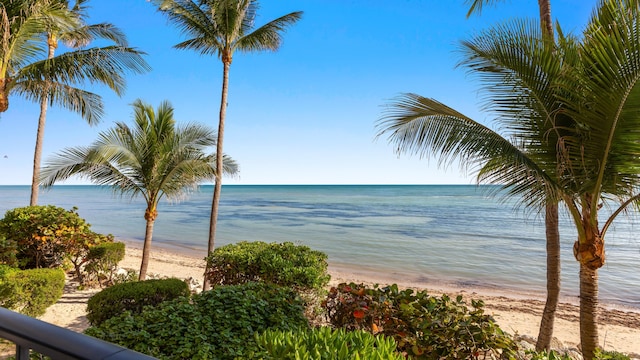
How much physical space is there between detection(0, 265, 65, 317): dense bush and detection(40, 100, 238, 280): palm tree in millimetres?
2628

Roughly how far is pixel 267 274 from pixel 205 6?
299 inches

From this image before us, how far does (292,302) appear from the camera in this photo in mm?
4098

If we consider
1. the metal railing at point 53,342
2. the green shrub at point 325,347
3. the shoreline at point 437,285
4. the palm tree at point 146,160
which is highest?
the palm tree at point 146,160

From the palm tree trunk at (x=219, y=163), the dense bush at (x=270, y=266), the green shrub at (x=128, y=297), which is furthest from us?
the palm tree trunk at (x=219, y=163)

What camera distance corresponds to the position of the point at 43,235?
26.7 feet

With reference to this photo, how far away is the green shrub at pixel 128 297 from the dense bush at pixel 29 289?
1405 millimetres

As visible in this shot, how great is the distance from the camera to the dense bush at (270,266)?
5.81 meters

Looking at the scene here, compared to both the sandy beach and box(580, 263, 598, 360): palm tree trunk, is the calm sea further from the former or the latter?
box(580, 263, 598, 360): palm tree trunk

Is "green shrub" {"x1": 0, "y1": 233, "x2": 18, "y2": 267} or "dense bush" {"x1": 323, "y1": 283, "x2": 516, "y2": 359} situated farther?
"green shrub" {"x1": 0, "y1": 233, "x2": 18, "y2": 267}

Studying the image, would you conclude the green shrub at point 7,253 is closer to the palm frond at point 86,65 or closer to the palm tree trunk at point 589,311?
the palm frond at point 86,65

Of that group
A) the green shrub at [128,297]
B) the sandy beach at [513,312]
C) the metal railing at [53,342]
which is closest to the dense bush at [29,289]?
the sandy beach at [513,312]

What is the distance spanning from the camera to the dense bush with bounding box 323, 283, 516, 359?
3.35 m

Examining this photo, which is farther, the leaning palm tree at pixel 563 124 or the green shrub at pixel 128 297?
the green shrub at pixel 128 297

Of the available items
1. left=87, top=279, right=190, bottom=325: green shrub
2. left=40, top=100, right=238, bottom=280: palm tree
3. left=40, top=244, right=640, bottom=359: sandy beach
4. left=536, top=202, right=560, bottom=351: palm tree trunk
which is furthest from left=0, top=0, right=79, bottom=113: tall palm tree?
left=536, top=202, right=560, bottom=351: palm tree trunk
